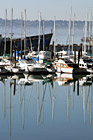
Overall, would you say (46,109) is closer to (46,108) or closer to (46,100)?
(46,108)

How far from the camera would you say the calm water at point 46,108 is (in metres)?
24.2

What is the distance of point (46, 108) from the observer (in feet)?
102

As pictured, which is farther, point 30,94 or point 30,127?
point 30,94

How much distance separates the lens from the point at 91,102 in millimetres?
33844

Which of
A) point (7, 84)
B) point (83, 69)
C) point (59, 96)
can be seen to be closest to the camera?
point (59, 96)

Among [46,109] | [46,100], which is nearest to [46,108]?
[46,109]

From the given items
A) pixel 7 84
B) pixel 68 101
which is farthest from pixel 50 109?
pixel 7 84

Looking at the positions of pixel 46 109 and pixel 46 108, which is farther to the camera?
pixel 46 108

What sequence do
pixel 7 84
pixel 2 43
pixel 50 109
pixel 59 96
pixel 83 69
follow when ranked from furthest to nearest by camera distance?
1. pixel 2 43
2. pixel 83 69
3. pixel 7 84
4. pixel 59 96
5. pixel 50 109

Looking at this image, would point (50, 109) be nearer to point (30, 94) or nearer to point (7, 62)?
point (30, 94)

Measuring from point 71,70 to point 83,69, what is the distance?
1.26 meters

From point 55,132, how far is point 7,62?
107 ft

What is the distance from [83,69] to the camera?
53375 mm

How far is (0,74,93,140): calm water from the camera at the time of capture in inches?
955
